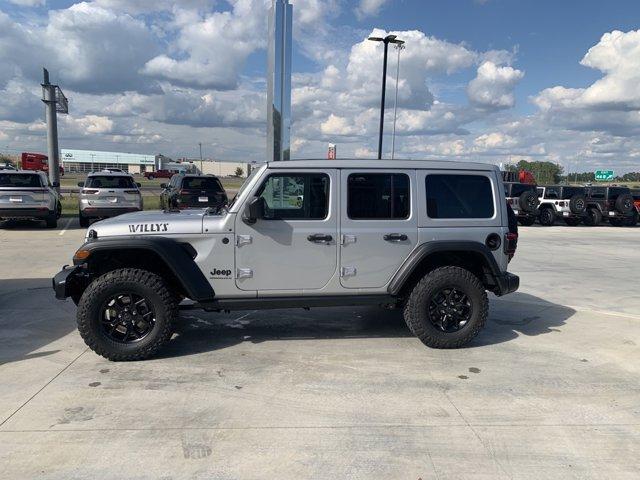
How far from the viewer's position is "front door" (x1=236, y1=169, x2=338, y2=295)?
481 cm

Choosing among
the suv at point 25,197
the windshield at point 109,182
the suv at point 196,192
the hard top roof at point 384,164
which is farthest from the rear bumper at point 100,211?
the hard top roof at point 384,164

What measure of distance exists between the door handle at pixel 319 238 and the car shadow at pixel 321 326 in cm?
122

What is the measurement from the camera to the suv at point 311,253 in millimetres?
4648

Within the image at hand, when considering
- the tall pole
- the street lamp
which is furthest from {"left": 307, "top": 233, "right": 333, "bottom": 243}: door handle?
the tall pole

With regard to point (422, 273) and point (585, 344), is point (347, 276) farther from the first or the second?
point (585, 344)

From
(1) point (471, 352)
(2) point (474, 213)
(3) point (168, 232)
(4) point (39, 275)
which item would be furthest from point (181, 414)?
(4) point (39, 275)

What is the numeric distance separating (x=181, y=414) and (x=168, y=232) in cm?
171

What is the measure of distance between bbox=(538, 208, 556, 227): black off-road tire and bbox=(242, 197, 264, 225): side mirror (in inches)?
777

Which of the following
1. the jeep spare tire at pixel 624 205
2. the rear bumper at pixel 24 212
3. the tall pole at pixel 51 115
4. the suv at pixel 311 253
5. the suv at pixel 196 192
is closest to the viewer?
the suv at pixel 311 253

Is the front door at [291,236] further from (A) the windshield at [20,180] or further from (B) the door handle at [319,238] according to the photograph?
(A) the windshield at [20,180]

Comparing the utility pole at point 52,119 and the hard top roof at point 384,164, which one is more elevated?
the utility pole at point 52,119

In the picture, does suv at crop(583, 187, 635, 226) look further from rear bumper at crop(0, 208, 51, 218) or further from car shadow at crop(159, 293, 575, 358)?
rear bumper at crop(0, 208, 51, 218)

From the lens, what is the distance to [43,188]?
14.2 metres

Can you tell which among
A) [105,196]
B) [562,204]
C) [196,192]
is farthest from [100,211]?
[562,204]
